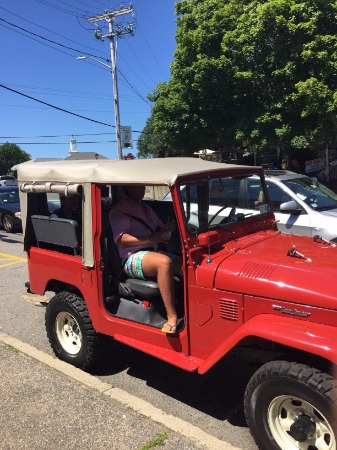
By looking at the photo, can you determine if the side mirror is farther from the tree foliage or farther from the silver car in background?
the tree foliage

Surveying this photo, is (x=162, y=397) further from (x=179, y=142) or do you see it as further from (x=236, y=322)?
(x=179, y=142)

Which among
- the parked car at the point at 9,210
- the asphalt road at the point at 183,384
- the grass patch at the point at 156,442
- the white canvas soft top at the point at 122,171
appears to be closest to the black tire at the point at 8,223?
the parked car at the point at 9,210

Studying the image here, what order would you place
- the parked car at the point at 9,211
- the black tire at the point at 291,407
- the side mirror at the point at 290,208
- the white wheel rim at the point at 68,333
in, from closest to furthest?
1. the black tire at the point at 291,407
2. the white wheel rim at the point at 68,333
3. the side mirror at the point at 290,208
4. the parked car at the point at 9,211

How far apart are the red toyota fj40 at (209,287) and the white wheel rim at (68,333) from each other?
10mm

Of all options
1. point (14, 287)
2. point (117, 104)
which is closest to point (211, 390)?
point (14, 287)

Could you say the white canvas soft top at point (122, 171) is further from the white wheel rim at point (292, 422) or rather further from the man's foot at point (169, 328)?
the white wheel rim at point (292, 422)

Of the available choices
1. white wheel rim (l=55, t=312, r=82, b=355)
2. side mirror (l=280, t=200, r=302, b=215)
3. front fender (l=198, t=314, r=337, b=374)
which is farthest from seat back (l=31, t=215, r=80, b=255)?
side mirror (l=280, t=200, r=302, b=215)

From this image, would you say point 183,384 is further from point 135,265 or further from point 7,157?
point 7,157

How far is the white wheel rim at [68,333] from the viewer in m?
3.93

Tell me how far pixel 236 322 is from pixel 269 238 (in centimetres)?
98

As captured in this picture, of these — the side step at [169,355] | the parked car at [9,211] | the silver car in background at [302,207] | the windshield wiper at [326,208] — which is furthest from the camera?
the parked car at [9,211]

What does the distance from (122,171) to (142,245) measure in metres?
0.66

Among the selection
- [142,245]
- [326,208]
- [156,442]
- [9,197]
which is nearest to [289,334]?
[156,442]

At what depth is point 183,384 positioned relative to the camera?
3.60 m
